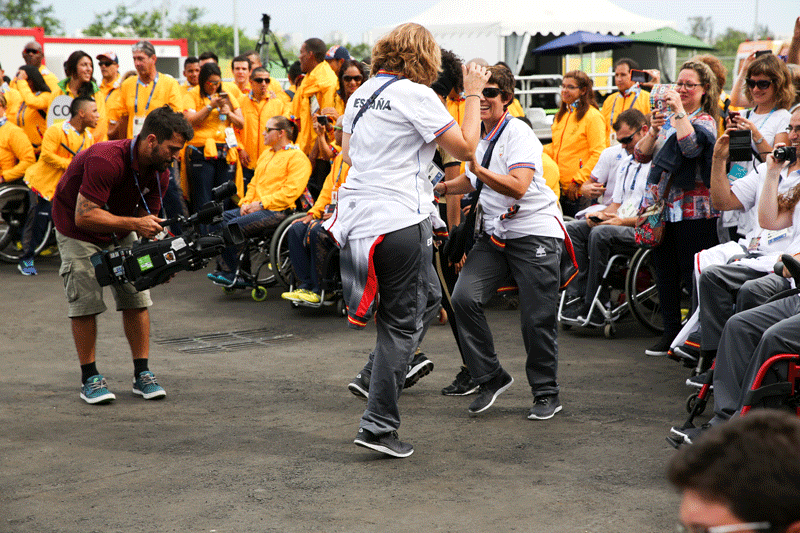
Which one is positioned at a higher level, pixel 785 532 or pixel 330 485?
pixel 785 532

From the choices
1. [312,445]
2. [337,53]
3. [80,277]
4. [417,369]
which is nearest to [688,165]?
[417,369]

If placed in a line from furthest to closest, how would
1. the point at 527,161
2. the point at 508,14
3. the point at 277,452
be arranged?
the point at 508,14
the point at 527,161
the point at 277,452

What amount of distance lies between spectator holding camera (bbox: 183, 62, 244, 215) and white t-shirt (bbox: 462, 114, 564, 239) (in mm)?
5722

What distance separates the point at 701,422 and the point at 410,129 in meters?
2.19

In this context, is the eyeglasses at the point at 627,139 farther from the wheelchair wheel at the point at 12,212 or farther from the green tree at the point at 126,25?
the green tree at the point at 126,25

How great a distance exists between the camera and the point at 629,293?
21.9ft

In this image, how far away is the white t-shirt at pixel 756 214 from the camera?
509 centimetres

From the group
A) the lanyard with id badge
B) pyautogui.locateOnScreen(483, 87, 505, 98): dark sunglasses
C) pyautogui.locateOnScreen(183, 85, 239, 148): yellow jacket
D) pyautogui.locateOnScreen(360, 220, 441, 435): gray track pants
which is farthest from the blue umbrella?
pyautogui.locateOnScreen(360, 220, 441, 435): gray track pants

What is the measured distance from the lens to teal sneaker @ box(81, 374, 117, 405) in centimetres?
532

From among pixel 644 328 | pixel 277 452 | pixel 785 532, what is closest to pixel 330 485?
pixel 277 452

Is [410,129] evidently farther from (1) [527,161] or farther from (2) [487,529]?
(2) [487,529]

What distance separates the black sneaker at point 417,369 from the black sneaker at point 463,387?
159 millimetres

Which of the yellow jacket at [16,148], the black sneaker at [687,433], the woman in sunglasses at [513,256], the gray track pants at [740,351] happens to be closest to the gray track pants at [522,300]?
the woman in sunglasses at [513,256]

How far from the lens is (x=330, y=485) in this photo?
401 centimetres
